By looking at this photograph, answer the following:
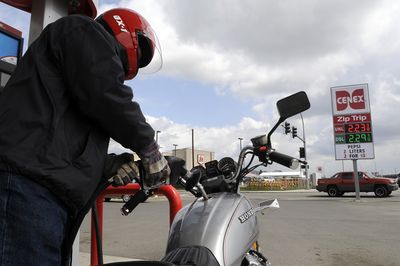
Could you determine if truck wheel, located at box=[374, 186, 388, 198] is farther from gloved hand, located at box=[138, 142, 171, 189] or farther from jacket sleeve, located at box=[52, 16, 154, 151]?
jacket sleeve, located at box=[52, 16, 154, 151]

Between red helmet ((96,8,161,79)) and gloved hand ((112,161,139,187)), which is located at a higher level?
red helmet ((96,8,161,79))

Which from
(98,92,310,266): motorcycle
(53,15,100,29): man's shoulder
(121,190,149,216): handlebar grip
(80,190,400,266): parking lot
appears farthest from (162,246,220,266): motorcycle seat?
(80,190,400,266): parking lot

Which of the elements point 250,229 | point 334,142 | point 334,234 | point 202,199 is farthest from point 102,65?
point 334,142

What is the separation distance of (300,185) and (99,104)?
49.6 metres

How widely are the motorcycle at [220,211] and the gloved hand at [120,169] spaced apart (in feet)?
0.79

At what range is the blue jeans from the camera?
4.39 ft

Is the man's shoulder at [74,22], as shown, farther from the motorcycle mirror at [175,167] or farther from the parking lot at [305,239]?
the parking lot at [305,239]

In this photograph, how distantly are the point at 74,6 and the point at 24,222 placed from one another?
2366 mm

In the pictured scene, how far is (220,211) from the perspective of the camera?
2184 millimetres

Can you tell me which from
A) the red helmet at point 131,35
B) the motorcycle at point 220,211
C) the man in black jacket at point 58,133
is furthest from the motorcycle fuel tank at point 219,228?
the red helmet at point 131,35

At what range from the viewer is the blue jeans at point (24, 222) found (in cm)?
134

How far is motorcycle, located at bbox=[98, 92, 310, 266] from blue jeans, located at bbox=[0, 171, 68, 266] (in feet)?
1.40

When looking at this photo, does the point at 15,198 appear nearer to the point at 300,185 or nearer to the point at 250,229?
the point at 250,229

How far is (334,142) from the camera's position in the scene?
20.6 meters
